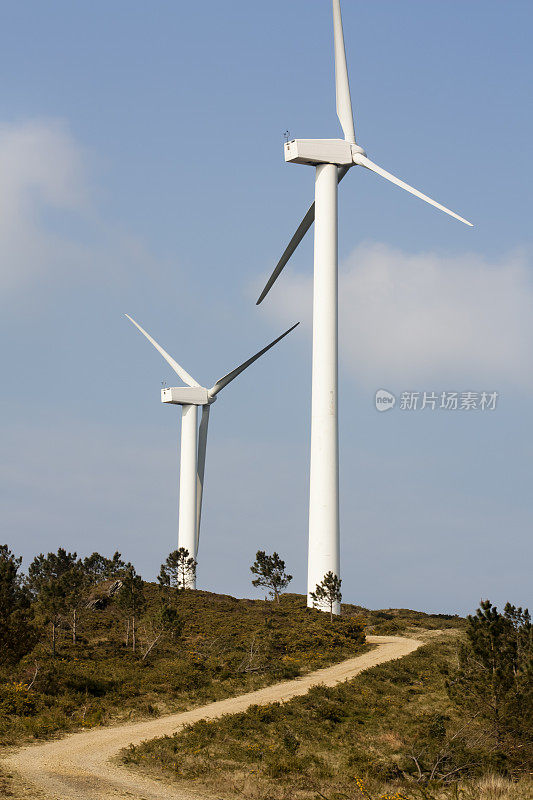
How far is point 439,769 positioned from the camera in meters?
32.4

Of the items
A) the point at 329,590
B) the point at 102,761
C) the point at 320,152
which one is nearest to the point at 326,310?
the point at 320,152

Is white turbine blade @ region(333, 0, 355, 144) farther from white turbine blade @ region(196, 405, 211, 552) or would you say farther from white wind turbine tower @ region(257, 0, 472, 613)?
white turbine blade @ region(196, 405, 211, 552)

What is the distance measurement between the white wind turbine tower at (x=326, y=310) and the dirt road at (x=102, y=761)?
23853 millimetres

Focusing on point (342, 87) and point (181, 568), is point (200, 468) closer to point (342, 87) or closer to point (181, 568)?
point (181, 568)

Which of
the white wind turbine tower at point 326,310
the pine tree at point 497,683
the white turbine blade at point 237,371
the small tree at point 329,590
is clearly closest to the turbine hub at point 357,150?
the white wind turbine tower at point 326,310

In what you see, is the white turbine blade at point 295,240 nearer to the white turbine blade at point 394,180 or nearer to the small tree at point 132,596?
the white turbine blade at point 394,180

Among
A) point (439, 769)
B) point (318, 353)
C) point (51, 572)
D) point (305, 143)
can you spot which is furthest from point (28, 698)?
point (305, 143)

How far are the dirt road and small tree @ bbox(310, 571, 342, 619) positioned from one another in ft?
71.0

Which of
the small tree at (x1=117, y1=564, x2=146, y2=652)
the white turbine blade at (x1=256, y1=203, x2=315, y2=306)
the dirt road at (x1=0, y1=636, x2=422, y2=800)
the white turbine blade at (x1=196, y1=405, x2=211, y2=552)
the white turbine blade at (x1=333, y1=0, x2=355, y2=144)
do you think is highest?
the white turbine blade at (x1=333, y1=0, x2=355, y2=144)

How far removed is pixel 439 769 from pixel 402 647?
34.5m

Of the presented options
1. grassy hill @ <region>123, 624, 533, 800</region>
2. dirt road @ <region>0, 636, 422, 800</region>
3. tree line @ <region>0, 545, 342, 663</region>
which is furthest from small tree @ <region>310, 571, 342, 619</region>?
grassy hill @ <region>123, 624, 533, 800</region>

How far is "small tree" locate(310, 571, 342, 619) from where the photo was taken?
71.2m

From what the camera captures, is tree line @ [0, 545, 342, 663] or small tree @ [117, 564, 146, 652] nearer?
tree line @ [0, 545, 342, 663]

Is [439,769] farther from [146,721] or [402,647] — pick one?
[402,647]
